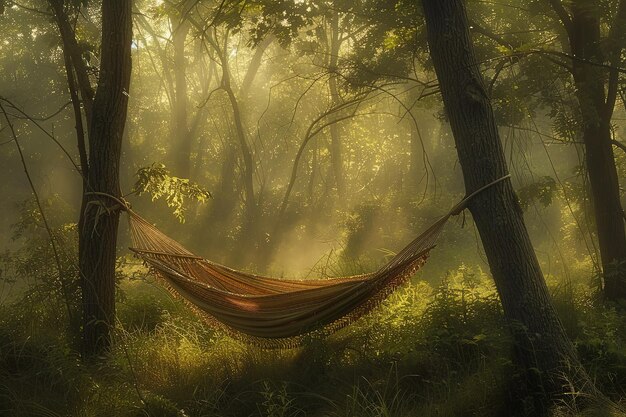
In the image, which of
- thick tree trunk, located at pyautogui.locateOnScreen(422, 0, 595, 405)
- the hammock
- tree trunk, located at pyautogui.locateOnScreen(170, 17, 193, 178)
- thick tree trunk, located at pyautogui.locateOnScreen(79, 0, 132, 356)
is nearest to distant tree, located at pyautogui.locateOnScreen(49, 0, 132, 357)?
thick tree trunk, located at pyautogui.locateOnScreen(79, 0, 132, 356)

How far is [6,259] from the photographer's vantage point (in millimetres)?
6504

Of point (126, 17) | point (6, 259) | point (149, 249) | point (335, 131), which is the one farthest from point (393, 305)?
point (335, 131)

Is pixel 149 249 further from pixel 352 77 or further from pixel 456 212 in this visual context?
pixel 352 77

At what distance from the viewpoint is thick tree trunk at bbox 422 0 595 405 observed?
10.6ft

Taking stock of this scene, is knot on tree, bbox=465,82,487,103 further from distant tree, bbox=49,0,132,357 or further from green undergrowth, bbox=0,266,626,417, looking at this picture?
distant tree, bbox=49,0,132,357

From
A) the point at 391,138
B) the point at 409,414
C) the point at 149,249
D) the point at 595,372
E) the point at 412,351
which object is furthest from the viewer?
the point at 391,138

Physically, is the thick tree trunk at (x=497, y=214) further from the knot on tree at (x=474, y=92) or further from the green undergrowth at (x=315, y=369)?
the green undergrowth at (x=315, y=369)

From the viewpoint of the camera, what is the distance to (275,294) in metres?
3.78

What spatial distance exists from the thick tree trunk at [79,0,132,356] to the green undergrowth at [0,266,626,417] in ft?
0.92

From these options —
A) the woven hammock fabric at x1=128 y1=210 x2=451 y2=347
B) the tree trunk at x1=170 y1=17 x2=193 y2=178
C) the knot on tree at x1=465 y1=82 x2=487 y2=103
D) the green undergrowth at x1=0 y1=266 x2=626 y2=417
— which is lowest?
the green undergrowth at x1=0 y1=266 x2=626 y2=417

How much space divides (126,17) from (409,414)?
3050 mm

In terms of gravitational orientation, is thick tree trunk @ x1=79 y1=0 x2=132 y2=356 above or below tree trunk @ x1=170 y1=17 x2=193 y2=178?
below

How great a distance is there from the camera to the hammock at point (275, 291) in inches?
138

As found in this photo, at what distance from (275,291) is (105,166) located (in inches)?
55.3
